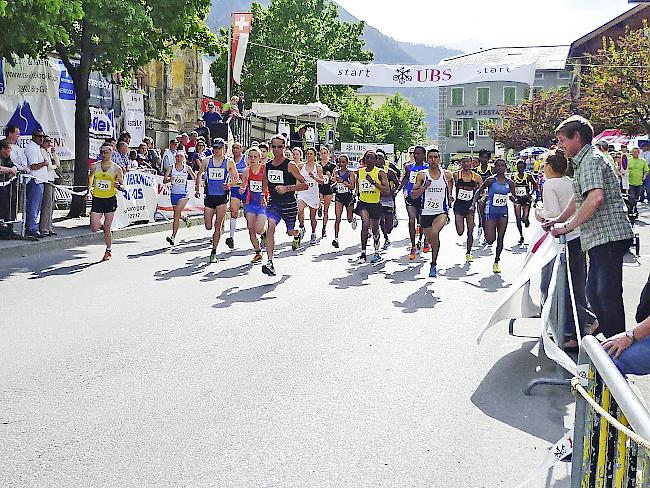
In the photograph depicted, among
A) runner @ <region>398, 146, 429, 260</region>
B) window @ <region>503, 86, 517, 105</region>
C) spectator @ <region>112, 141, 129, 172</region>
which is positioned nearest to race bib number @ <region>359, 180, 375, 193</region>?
runner @ <region>398, 146, 429, 260</region>

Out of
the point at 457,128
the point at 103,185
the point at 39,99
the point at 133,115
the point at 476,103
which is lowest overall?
the point at 103,185

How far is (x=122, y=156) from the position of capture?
719 inches

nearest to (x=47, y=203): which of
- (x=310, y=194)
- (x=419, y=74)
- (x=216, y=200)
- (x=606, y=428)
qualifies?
(x=216, y=200)

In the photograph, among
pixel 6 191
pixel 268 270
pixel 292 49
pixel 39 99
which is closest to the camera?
pixel 268 270

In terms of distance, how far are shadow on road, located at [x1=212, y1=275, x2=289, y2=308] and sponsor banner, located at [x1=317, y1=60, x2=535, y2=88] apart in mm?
16726

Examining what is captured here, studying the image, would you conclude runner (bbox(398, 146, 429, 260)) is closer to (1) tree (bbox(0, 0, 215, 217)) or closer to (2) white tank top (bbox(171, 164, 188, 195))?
(2) white tank top (bbox(171, 164, 188, 195))

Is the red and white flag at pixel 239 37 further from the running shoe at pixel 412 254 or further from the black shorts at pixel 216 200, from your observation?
the running shoe at pixel 412 254

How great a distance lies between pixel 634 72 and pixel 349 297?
105 feet

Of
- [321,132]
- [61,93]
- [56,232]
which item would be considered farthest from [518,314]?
[321,132]

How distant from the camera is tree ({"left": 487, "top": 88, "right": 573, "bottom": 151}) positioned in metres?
65.2

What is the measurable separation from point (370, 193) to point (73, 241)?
523 cm

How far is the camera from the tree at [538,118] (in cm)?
6522

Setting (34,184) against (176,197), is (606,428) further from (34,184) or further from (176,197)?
(176,197)

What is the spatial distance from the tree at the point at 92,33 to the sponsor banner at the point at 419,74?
863 centimetres
